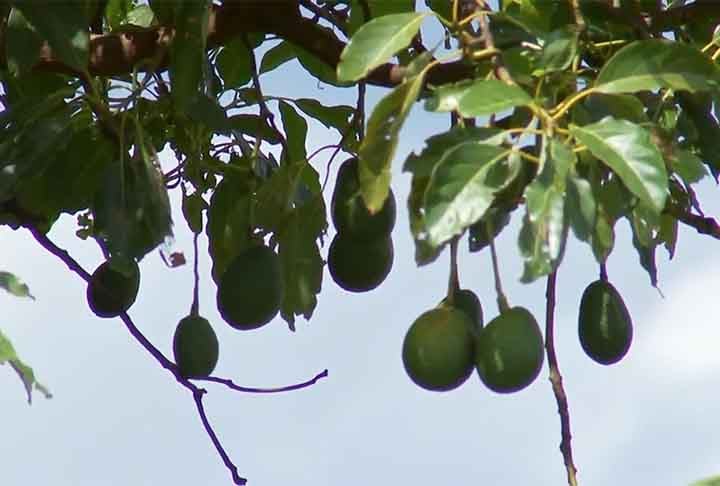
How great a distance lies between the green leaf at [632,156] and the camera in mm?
1161

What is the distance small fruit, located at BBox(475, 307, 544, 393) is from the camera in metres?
1.27

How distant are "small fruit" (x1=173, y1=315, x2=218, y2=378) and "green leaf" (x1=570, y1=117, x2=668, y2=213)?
25.0 inches

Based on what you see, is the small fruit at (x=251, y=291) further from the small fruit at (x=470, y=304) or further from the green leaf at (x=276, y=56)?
the green leaf at (x=276, y=56)

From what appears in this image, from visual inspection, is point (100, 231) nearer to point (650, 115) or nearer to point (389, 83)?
point (389, 83)

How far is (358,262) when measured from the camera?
5.14 feet

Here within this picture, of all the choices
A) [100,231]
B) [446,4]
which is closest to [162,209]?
[100,231]

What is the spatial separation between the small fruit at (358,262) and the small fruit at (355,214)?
0.03 meters

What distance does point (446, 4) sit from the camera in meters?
1.75

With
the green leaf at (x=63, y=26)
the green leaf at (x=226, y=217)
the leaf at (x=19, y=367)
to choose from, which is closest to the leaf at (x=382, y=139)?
the leaf at (x=19, y=367)

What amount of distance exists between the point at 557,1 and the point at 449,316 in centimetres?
44

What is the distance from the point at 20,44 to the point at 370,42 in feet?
1.64

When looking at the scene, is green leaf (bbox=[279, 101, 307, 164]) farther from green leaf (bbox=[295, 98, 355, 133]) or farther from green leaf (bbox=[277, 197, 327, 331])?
green leaf (bbox=[277, 197, 327, 331])

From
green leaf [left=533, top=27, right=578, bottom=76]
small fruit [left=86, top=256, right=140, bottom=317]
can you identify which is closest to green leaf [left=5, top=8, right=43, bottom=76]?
small fruit [left=86, top=256, right=140, bottom=317]

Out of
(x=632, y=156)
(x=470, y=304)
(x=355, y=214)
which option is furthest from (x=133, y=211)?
(x=632, y=156)
